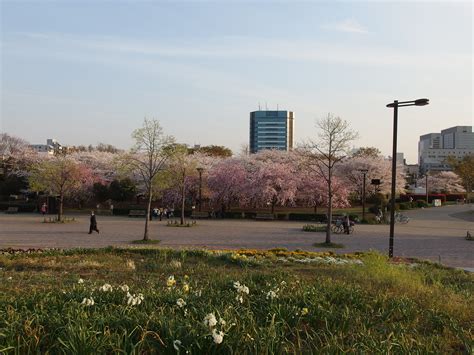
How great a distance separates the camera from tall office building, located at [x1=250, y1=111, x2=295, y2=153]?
172 meters

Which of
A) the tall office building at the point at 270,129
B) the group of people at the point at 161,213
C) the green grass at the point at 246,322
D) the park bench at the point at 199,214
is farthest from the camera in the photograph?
the tall office building at the point at 270,129

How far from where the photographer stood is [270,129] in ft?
568

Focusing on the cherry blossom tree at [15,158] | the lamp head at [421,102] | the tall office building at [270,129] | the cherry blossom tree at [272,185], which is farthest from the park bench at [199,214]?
the tall office building at [270,129]

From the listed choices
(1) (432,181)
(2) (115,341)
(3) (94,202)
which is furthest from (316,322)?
(1) (432,181)

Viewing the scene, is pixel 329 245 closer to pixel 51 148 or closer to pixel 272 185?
pixel 272 185

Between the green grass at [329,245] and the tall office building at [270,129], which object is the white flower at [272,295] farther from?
the tall office building at [270,129]

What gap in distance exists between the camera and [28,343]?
3.43 metres

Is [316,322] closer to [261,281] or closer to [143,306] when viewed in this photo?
[143,306]

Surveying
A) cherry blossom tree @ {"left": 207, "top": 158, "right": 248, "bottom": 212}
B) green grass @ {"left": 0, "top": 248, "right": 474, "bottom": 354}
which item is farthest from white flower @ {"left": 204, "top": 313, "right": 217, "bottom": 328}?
cherry blossom tree @ {"left": 207, "top": 158, "right": 248, "bottom": 212}

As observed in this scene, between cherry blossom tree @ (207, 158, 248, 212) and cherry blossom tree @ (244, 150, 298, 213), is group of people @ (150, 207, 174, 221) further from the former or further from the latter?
cherry blossom tree @ (244, 150, 298, 213)

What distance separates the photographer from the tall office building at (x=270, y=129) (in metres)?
172

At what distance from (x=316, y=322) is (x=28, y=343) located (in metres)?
2.58

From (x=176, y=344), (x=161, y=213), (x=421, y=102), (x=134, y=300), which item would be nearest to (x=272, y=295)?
(x=134, y=300)

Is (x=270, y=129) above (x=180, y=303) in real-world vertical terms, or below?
above
